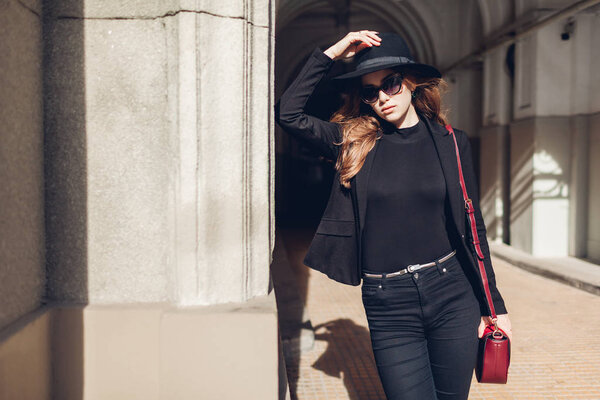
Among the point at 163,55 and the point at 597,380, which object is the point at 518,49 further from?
the point at 163,55

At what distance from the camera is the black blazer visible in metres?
2.07

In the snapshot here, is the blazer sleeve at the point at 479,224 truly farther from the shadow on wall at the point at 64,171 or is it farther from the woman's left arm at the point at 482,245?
the shadow on wall at the point at 64,171

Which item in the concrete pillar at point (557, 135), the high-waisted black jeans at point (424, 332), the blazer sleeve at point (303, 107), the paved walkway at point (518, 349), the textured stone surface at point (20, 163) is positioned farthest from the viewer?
the concrete pillar at point (557, 135)

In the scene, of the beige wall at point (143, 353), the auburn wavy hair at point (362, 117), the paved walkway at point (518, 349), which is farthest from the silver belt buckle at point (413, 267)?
the paved walkway at point (518, 349)

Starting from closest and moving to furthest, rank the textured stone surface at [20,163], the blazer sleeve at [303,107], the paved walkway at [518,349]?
the textured stone surface at [20,163]
the blazer sleeve at [303,107]
the paved walkway at [518,349]

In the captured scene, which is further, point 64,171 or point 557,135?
point 557,135

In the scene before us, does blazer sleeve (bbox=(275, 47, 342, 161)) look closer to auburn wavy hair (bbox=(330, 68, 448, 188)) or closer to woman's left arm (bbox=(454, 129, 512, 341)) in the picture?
auburn wavy hair (bbox=(330, 68, 448, 188))

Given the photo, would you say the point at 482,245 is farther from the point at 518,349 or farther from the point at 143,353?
the point at 518,349

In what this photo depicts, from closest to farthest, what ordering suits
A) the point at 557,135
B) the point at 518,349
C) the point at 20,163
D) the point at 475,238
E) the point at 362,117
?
1. the point at 20,163
2. the point at 475,238
3. the point at 362,117
4. the point at 518,349
5. the point at 557,135

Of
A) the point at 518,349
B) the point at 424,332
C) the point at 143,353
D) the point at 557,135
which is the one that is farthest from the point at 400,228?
the point at 557,135

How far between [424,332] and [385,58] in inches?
42.6

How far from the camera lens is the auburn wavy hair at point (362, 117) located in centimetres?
209

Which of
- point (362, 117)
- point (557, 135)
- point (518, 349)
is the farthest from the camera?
point (557, 135)

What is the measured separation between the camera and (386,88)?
81.6 inches
